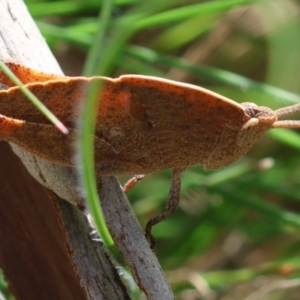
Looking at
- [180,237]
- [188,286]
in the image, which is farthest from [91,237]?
[180,237]

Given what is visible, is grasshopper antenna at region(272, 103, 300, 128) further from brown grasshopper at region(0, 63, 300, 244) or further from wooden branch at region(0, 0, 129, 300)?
wooden branch at region(0, 0, 129, 300)

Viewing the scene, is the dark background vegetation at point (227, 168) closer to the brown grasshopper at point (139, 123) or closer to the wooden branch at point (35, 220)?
the brown grasshopper at point (139, 123)

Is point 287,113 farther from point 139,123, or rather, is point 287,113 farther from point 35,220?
point 35,220

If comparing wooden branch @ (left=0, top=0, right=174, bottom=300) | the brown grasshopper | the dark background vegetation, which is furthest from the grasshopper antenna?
wooden branch @ (left=0, top=0, right=174, bottom=300)

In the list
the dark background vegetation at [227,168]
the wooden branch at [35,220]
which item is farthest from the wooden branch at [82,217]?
the dark background vegetation at [227,168]

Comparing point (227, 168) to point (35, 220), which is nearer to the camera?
point (35, 220)

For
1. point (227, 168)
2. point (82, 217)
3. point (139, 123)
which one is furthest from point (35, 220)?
point (227, 168)

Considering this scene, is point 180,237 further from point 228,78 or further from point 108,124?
point 108,124
